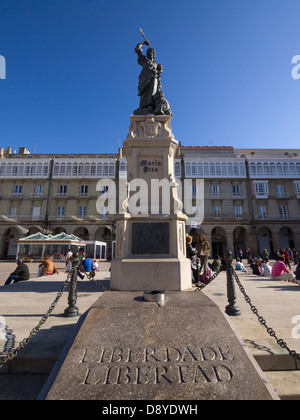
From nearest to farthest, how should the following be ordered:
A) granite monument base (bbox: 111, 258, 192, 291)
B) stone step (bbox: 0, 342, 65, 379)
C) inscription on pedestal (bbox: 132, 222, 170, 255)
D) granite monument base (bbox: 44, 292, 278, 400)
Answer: granite monument base (bbox: 44, 292, 278, 400), stone step (bbox: 0, 342, 65, 379), granite monument base (bbox: 111, 258, 192, 291), inscription on pedestal (bbox: 132, 222, 170, 255)

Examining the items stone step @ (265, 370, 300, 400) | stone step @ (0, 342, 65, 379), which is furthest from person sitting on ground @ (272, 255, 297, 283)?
stone step @ (0, 342, 65, 379)

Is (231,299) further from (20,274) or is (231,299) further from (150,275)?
(20,274)

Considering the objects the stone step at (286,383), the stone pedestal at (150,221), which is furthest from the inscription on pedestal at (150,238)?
the stone step at (286,383)

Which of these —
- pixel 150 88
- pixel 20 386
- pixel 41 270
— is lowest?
pixel 20 386

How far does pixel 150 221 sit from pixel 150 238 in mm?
450

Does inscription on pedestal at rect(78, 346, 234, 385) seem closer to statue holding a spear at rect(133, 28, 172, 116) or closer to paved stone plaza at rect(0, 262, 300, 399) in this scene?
paved stone plaza at rect(0, 262, 300, 399)

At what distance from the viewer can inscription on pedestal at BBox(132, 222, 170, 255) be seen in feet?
17.8

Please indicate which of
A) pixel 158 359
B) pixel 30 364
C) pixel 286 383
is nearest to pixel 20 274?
pixel 30 364

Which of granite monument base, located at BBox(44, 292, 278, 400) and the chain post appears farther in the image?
the chain post

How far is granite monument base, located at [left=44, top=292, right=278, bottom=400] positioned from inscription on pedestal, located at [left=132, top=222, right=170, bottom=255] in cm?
297

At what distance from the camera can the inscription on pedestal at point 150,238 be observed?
543 cm

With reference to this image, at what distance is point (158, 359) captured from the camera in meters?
1.81

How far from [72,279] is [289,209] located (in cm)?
3889

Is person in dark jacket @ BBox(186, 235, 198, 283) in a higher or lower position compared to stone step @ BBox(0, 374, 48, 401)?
higher
